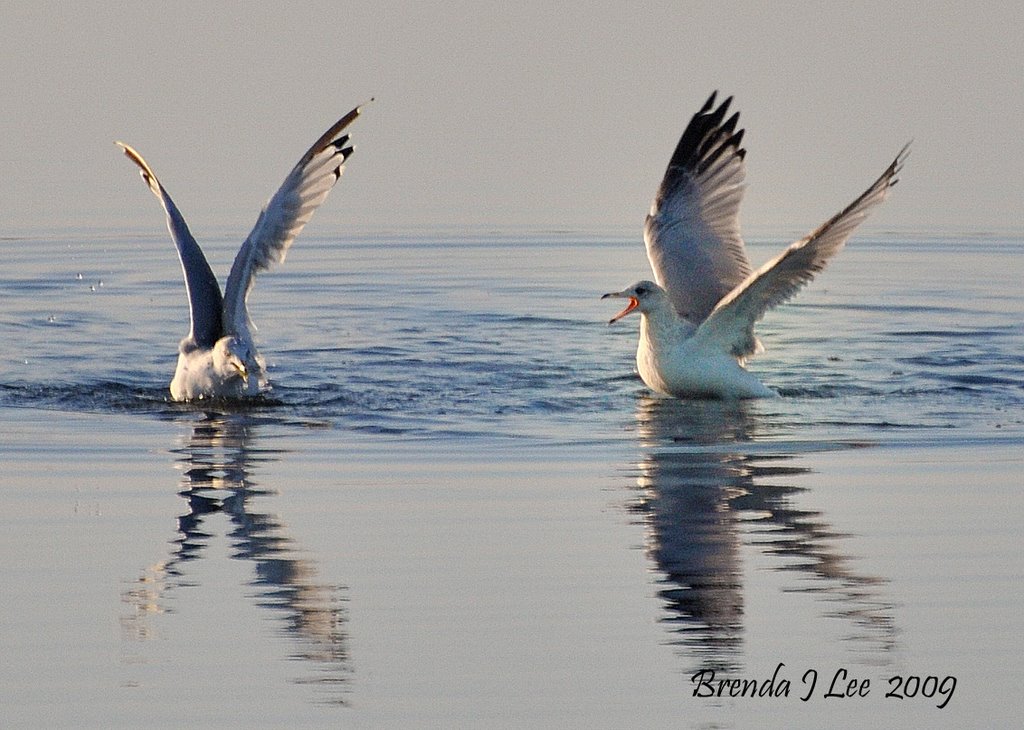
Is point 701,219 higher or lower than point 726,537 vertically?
higher

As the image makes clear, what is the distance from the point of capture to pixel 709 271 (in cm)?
1185

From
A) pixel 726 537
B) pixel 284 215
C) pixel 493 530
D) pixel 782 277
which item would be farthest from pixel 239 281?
pixel 726 537

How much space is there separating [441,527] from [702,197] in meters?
5.42

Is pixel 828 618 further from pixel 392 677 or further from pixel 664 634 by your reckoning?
pixel 392 677

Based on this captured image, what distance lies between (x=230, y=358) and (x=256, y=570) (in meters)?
3.68

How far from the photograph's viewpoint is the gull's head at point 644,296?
35.2 feet

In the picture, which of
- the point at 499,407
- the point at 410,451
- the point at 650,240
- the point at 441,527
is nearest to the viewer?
the point at 441,527

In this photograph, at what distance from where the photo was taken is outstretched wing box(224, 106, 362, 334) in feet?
33.1

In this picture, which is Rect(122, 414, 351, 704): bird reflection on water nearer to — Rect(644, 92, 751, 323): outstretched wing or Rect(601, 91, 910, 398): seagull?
Rect(601, 91, 910, 398): seagull

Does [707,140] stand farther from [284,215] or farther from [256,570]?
[256,570]

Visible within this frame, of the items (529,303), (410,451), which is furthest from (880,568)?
(529,303)

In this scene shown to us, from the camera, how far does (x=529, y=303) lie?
583 inches

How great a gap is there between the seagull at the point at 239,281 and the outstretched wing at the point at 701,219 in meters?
2.35

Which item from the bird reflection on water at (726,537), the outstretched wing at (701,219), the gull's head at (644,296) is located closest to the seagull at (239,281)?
the gull's head at (644,296)
